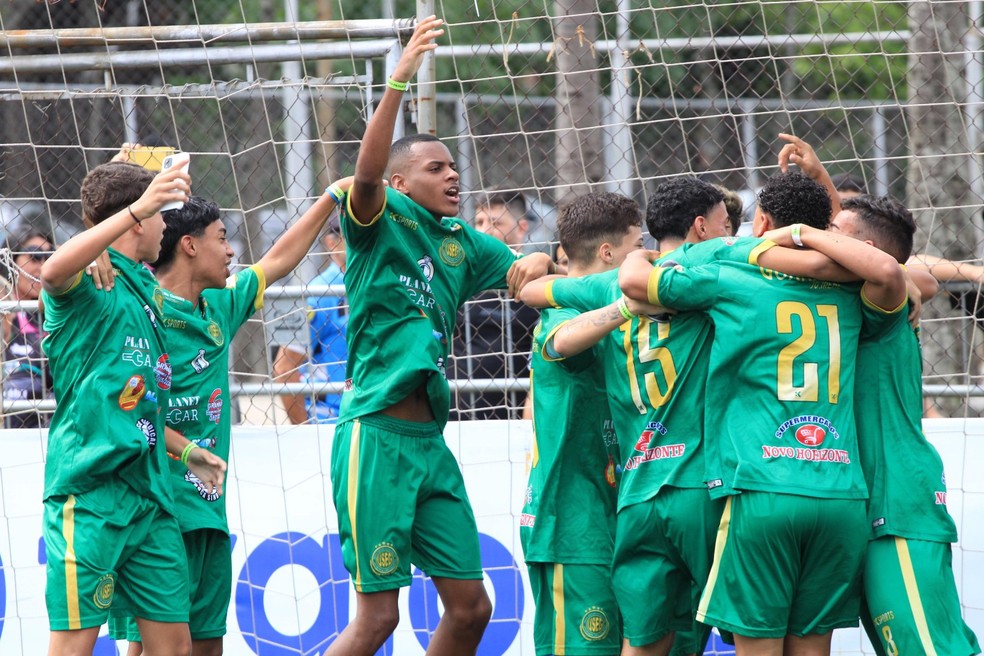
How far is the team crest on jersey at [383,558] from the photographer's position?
471cm

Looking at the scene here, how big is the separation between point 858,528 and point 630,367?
96 centimetres

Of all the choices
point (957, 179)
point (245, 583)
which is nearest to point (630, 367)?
point (245, 583)

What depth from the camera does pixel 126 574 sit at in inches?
171

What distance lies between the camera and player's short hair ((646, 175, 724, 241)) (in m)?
4.54

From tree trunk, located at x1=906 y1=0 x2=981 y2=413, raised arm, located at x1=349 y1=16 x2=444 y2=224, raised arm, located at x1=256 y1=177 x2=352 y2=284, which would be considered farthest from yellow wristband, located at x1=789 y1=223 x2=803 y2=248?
tree trunk, located at x1=906 y1=0 x2=981 y2=413

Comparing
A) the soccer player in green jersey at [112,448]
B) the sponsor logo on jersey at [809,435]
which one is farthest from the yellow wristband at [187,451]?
the sponsor logo on jersey at [809,435]

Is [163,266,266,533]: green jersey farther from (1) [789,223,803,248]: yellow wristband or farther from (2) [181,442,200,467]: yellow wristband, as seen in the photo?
(1) [789,223,803,248]: yellow wristband

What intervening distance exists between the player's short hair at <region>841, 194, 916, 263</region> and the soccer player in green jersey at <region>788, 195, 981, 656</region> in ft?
1.12

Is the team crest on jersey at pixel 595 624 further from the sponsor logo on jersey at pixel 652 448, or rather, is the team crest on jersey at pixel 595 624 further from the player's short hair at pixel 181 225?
the player's short hair at pixel 181 225

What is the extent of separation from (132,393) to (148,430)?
0.51 ft

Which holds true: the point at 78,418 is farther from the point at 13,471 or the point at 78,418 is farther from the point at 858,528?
the point at 858,528

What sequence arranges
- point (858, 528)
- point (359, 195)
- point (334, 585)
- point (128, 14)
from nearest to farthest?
point (858, 528) → point (359, 195) → point (334, 585) → point (128, 14)

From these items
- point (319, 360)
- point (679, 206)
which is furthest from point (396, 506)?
point (319, 360)

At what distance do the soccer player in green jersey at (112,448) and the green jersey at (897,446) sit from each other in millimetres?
2326
